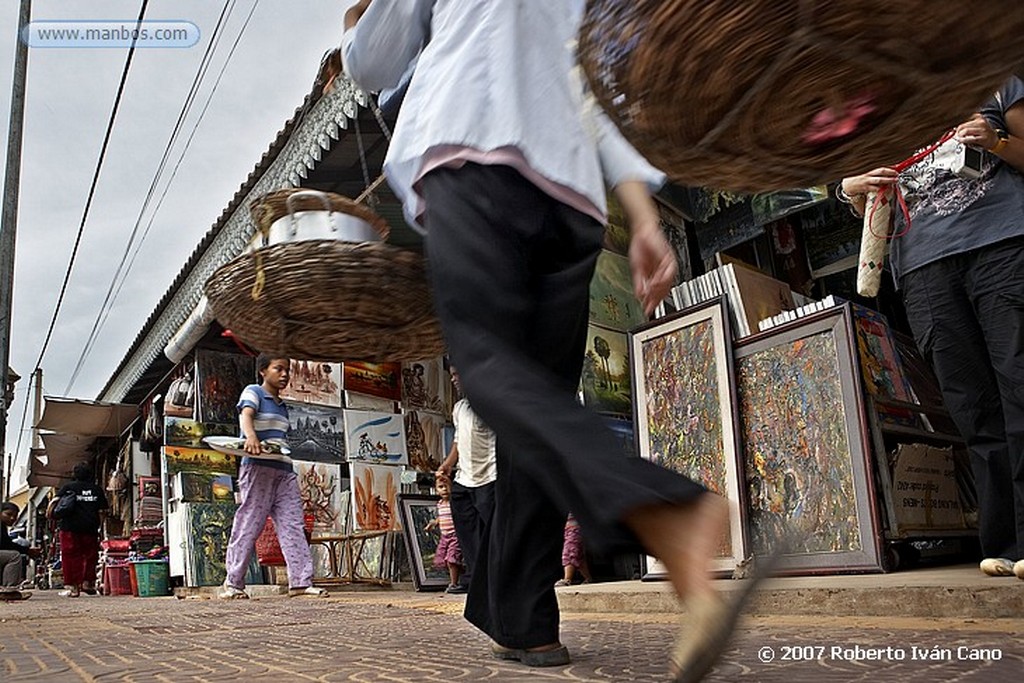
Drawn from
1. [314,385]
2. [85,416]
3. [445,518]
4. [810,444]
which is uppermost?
[85,416]

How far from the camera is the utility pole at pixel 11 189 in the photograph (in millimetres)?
9156

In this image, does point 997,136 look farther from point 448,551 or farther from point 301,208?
point 448,551

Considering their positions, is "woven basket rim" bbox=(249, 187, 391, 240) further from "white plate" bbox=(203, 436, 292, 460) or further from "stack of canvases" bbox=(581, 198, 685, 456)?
"white plate" bbox=(203, 436, 292, 460)

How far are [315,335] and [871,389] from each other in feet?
9.30

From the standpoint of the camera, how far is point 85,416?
14.6m

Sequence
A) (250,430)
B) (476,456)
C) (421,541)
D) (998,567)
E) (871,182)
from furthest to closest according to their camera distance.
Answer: (421,541), (250,430), (476,456), (871,182), (998,567)

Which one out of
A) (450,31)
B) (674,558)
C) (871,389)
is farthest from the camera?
(871,389)

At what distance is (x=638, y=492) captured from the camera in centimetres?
119

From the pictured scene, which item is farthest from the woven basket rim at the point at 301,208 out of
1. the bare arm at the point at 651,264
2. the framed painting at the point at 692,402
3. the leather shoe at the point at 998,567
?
the framed painting at the point at 692,402

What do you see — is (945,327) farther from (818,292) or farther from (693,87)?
(818,292)

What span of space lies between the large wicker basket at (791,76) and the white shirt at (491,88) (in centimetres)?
30

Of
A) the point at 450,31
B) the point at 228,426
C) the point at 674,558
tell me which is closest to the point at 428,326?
the point at 450,31

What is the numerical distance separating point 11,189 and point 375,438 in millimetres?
4745

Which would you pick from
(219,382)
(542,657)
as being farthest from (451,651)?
(219,382)
